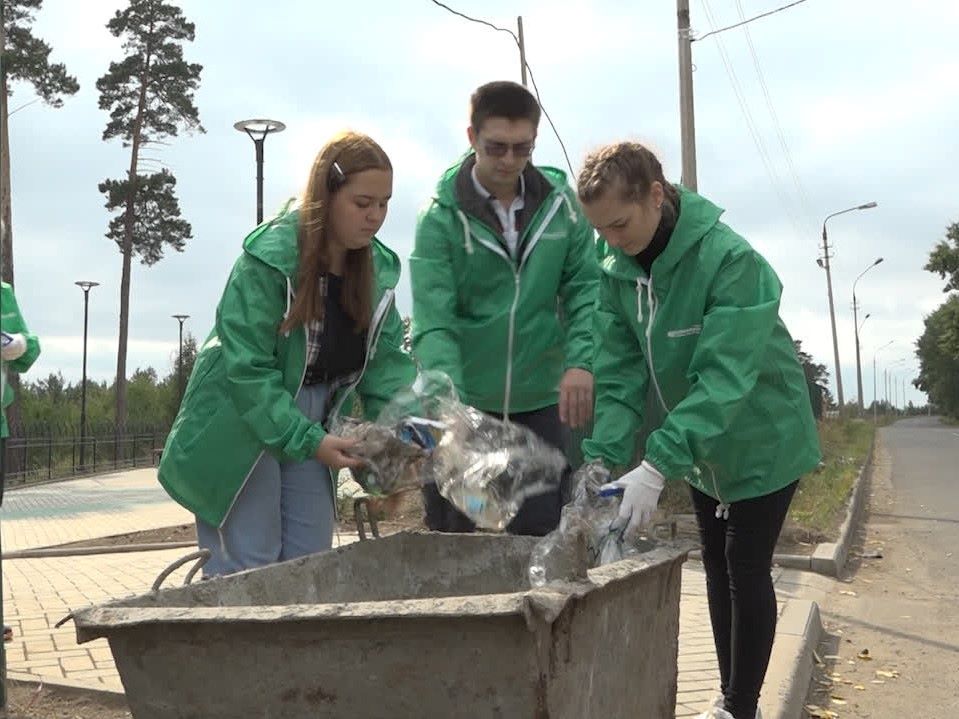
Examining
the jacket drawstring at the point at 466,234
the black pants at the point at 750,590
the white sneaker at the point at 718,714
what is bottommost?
the white sneaker at the point at 718,714

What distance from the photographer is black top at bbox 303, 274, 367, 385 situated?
2943mm

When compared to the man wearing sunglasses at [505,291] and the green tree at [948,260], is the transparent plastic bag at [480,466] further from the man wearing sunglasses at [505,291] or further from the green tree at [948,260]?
the green tree at [948,260]

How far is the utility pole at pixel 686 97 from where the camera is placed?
441 inches

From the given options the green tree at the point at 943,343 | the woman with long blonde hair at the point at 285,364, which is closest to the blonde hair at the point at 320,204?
the woman with long blonde hair at the point at 285,364

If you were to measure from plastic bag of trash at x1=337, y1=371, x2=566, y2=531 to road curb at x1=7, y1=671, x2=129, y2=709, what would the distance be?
7.01 ft

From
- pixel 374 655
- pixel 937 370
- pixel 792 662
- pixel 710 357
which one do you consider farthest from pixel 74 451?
pixel 937 370

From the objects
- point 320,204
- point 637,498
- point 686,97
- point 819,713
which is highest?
point 686,97

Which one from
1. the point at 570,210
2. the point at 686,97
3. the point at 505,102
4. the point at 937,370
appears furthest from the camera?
the point at 937,370

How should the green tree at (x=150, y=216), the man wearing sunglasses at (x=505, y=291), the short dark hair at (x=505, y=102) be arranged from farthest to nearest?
the green tree at (x=150, y=216), the man wearing sunglasses at (x=505, y=291), the short dark hair at (x=505, y=102)

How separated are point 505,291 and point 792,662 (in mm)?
2180

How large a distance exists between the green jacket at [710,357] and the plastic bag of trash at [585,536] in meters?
0.28

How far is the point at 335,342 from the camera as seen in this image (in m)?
2.97

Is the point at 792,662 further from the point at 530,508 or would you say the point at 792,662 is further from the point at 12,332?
the point at 12,332

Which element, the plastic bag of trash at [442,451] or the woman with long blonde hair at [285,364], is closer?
the plastic bag of trash at [442,451]
